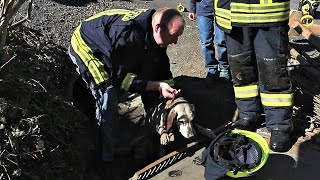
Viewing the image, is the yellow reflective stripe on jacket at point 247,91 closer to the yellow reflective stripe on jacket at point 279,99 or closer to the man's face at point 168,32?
the yellow reflective stripe on jacket at point 279,99

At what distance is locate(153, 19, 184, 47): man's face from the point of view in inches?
155

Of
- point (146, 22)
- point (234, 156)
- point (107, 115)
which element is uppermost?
point (146, 22)

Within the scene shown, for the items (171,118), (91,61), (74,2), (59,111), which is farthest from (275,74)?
(74,2)

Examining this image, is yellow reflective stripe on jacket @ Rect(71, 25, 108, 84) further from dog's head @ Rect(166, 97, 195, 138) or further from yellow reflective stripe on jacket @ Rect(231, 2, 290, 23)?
yellow reflective stripe on jacket @ Rect(231, 2, 290, 23)

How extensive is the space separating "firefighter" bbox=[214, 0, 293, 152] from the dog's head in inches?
22.4

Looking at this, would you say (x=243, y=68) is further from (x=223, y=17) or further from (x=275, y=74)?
(x=223, y=17)

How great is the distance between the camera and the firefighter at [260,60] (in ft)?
13.5

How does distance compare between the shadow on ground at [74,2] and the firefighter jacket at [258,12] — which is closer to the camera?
the firefighter jacket at [258,12]

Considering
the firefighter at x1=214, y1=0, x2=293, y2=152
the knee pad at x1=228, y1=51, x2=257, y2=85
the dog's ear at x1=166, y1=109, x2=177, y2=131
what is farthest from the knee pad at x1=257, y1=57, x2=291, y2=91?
the dog's ear at x1=166, y1=109, x2=177, y2=131

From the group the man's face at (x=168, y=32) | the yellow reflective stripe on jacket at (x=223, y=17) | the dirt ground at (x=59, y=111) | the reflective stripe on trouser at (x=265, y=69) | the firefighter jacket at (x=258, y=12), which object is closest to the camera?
the dirt ground at (x=59, y=111)

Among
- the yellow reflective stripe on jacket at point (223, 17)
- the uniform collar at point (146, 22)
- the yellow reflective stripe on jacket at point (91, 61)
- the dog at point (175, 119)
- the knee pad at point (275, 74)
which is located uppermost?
the uniform collar at point (146, 22)

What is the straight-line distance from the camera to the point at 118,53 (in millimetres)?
4145

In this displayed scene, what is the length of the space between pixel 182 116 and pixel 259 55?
0.83m

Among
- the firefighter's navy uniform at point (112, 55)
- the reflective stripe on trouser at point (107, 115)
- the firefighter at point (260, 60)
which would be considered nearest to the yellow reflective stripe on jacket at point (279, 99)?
the firefighter at point (260, 60)
